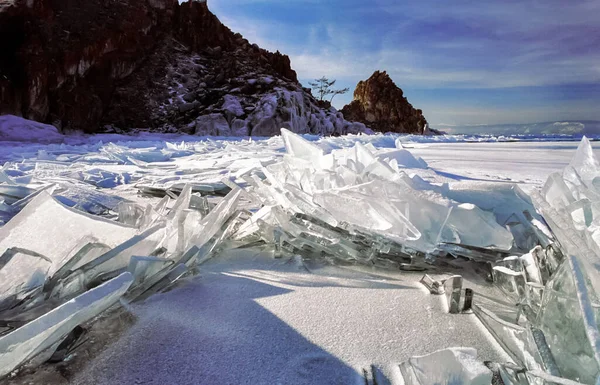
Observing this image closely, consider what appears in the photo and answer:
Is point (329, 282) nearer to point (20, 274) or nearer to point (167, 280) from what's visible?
point (167, 280)

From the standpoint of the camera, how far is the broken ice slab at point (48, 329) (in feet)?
1.26

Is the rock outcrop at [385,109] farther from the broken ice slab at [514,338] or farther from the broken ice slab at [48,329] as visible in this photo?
the broken ice slab at [48,329]

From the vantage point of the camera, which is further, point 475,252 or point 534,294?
point 475,252

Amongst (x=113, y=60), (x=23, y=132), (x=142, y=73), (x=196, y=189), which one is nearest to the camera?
(x=196, y=189)

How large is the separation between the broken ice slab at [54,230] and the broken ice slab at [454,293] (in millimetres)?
647

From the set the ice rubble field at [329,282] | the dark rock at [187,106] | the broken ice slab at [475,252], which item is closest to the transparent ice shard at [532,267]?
the ice rubble field at [329,282]

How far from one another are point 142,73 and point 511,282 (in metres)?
28.8

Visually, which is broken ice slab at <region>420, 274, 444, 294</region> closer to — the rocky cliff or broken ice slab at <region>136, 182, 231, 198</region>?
broken ice slab at <region>136, 182, 231, 198</region>

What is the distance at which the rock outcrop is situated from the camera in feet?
137

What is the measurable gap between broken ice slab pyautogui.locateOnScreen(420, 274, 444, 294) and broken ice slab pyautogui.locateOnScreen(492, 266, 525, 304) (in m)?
0.13

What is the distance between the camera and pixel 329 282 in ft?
2.63

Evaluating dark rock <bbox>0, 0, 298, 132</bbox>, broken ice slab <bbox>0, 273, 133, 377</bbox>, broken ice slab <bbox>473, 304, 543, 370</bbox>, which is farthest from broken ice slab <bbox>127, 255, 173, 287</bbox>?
dark rock <bbox>0, 0, 298, 132</bbox>

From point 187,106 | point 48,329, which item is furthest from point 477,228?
point 187,106

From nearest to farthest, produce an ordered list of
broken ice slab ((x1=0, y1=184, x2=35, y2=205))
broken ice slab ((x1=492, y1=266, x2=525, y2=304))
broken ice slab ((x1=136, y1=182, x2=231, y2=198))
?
broken ice slab ((x1=492, y1=266, x2=525, y2=304)) → broken ice slab ((x1=0, y1=184, x2=35, y2=205)) → broken ice slab ((x1=136, y1=182, x2=231, y2=198))
